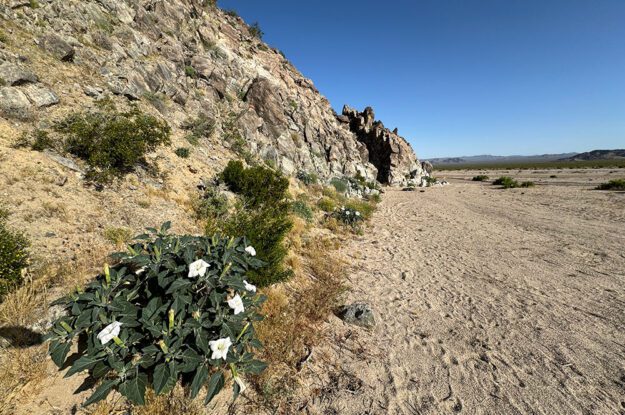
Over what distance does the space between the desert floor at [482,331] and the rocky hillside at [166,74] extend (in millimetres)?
10362

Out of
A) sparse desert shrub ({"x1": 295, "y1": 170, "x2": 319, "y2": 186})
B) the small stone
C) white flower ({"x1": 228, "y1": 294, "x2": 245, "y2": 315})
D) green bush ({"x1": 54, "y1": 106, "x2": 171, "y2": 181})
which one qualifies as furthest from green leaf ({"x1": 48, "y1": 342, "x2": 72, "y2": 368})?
sparse desert shrub ({"x1": 295, "y1": 170, "x2": 319, "y2": 186})

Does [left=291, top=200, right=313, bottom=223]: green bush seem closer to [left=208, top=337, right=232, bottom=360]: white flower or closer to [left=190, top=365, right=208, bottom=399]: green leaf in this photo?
[left=208, top=337, right=232, bottom=360]: white flower

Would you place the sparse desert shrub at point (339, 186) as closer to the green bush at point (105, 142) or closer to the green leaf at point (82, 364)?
the green bush at point (105, 142)

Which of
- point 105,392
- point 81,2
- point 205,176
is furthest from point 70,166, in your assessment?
point 81,2

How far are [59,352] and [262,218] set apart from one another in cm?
418

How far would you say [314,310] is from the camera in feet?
18.5

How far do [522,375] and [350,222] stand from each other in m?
9.59

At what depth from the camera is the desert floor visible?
3.89m

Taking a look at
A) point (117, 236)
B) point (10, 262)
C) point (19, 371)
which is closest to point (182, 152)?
point (117, 236)

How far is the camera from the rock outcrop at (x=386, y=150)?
43.8 meters

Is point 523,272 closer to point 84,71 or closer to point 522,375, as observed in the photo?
point 522,375

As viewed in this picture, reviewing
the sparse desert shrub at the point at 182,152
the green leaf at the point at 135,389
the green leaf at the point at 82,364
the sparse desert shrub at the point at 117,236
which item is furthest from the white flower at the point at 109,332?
the sparse desert shrub at the point at 182,152

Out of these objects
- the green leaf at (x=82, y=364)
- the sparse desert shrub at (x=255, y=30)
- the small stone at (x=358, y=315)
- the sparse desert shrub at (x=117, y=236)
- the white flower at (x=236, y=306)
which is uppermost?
the sparse desert shrub at (x=255, y=30)

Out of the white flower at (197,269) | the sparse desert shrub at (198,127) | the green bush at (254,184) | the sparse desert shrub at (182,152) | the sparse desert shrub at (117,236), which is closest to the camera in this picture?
the white flower at (197,269)
